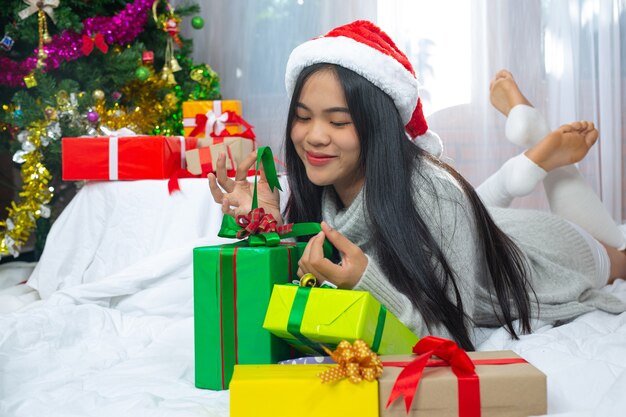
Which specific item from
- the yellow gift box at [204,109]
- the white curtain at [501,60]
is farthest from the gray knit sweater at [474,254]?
the white curtain at [501,60]

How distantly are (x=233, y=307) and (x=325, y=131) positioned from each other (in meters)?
0.32

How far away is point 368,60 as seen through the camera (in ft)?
3.96

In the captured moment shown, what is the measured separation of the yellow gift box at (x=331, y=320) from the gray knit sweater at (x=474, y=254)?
0.08 meters

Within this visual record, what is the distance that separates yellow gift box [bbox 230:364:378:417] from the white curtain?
82.9 inches

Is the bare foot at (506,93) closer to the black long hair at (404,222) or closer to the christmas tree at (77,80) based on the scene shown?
the black long hair at (404,222)

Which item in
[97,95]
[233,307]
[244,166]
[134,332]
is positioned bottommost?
[134,332]

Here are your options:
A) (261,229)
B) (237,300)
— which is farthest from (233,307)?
(261,229)

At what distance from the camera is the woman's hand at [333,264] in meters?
1.05

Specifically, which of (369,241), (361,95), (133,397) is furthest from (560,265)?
(133,397)

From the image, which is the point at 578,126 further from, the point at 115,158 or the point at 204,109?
the point at 115,158

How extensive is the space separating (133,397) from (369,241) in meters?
0.45

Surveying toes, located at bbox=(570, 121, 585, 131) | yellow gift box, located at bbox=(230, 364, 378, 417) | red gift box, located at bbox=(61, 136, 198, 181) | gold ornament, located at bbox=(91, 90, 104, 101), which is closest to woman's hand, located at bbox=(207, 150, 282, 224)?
yellow gift box, located at bbox=(230, 364, 378, 417)

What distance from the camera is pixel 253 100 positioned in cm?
304

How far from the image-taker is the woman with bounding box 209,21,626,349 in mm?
1137
